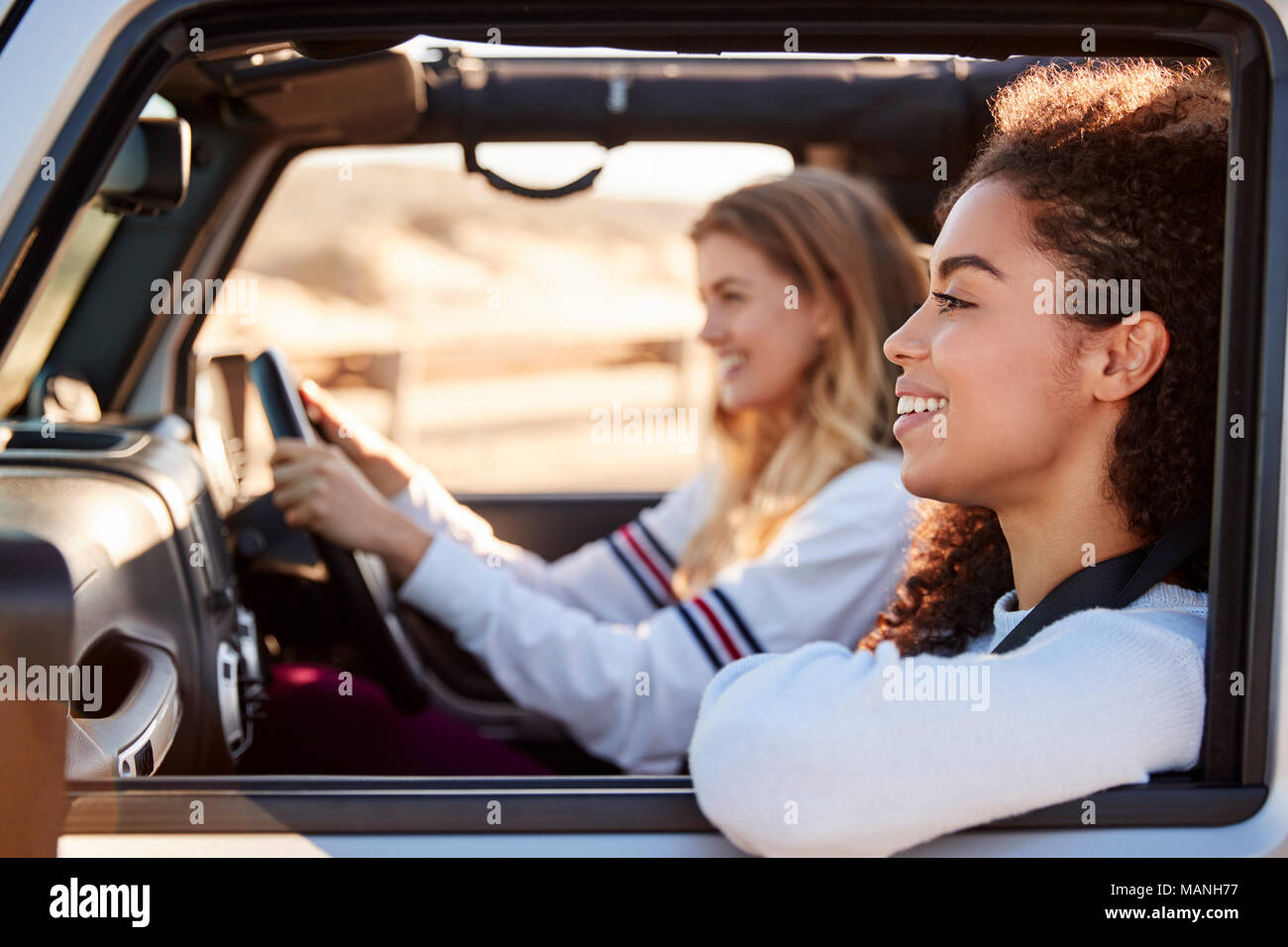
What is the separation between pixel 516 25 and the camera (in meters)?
1.03

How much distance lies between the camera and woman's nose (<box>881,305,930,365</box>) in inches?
47.7

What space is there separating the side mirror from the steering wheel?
0.89 ft

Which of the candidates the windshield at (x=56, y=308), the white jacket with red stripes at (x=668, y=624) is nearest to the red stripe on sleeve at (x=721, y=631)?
the white jacket with red stripes at (x=668, y=624)

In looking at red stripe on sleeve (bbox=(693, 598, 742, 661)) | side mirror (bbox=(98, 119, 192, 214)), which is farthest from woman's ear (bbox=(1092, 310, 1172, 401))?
side mirror (bbox=(98, 119, 192, 214))

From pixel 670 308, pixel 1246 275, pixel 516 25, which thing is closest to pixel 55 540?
pixel 516 25

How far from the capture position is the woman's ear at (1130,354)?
3.64 ft

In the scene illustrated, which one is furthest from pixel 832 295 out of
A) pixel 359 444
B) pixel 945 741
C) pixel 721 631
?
pixel 945 741

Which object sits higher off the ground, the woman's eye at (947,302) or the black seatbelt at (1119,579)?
the woman's eye at (947,302)

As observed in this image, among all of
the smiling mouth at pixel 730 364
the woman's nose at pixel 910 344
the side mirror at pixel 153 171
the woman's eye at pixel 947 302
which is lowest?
the woman's nose at pixel 910 344

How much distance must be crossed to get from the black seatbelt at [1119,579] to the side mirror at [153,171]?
4.10 feet

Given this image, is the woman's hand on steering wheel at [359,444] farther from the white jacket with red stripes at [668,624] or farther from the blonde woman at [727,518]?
the white jacket with red stripes at [668,624]

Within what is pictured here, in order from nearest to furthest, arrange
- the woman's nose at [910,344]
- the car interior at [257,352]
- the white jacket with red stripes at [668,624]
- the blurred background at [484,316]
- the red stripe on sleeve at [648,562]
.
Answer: the woman's nose at [910,344] → the car interior at [257,352] → the white jacket with red stripes at [668,624] → the red stripe on sleeve at [648,562] → the blurred background at [484,316]
